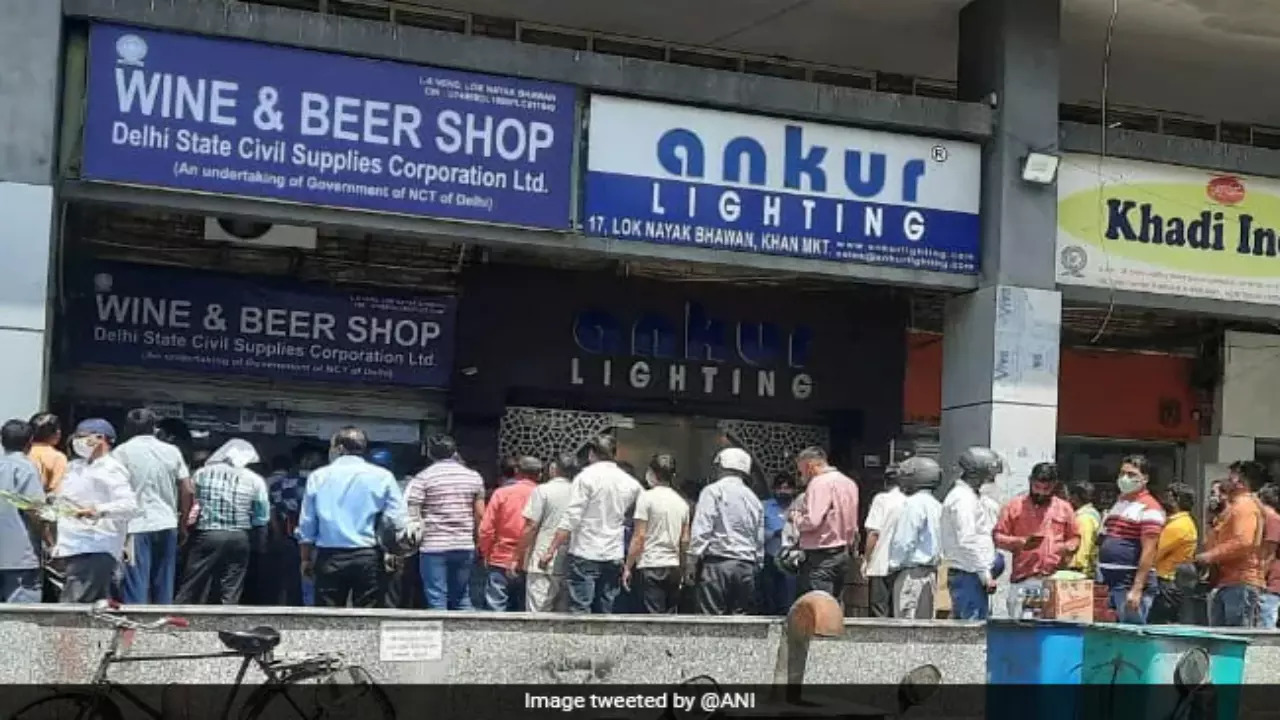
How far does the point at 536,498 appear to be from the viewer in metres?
10.5

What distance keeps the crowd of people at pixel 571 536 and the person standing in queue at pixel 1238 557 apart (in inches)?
0.7

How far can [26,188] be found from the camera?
9.84m

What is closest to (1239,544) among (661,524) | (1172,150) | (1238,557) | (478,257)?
(1238,557)

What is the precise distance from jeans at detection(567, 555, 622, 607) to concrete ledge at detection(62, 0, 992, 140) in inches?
135

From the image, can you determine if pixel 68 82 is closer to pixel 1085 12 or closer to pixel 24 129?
pixel 24 129

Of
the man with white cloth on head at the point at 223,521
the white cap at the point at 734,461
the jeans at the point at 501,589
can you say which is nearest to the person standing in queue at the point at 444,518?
the jeans at the point at 501,589

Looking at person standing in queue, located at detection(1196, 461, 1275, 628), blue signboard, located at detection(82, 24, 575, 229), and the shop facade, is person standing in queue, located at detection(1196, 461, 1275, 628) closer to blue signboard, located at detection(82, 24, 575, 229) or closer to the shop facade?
the shop facade

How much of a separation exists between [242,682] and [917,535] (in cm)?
441

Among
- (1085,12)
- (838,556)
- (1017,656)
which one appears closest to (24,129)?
(838,556)

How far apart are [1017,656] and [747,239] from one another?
494cm

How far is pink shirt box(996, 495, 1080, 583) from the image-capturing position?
1034cm

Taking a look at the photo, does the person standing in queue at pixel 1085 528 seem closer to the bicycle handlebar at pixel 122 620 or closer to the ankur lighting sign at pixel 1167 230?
the ankur lighting sign at pixel 1167 230

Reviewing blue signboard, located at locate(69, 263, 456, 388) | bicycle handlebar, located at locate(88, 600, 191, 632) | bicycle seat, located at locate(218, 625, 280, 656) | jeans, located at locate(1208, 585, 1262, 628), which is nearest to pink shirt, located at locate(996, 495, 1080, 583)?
jeans, located at locate(1208, 585, 1262, 628)

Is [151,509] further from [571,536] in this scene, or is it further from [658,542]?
[658,542]
